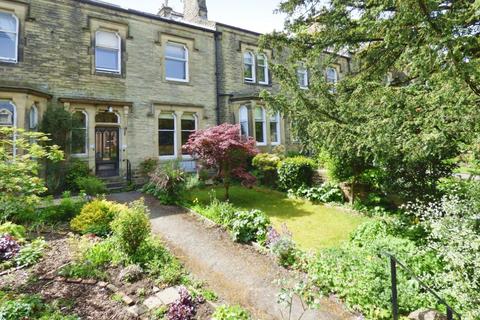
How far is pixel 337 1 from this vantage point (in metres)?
6.51

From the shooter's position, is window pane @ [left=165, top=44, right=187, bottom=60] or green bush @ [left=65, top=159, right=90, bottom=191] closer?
green bush @ [left=65, top=159, right=90, bottom=191]

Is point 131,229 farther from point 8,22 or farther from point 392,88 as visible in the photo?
point 8,22

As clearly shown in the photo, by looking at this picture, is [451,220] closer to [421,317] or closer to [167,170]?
[421,317]

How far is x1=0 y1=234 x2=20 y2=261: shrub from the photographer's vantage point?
533cm

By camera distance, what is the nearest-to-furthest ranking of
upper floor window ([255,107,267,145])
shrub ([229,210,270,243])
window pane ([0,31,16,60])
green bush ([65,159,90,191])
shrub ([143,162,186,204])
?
shrub ([229,210,270,243]), shrub ([143,162,186,204]), window pane ([0,31,16,60]), green bush ([65,159,90,191]), upper floor window ([255,107,267,145])

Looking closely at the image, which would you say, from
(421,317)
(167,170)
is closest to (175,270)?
(421,317)

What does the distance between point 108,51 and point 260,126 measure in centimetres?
930

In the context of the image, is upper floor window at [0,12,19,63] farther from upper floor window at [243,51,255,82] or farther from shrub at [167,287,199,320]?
shrub at [167,287,199,320]

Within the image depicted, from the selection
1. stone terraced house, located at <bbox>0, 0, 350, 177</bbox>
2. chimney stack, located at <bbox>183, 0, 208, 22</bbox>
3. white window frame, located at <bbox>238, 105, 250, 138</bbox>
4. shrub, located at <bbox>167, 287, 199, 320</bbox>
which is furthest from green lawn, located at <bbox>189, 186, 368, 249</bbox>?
chimney stack, located at <bbox>183, 0, 208, 22</bbox>

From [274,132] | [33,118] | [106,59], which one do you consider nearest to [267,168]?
[274,132]

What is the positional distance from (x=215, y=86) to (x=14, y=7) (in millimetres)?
9303

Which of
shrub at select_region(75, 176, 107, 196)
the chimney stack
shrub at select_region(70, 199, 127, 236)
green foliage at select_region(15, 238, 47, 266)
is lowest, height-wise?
green foliage at select_region(15, 238, 47, 266)

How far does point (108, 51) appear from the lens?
516 inches

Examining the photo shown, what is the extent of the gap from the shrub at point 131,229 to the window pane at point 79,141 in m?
7.45
